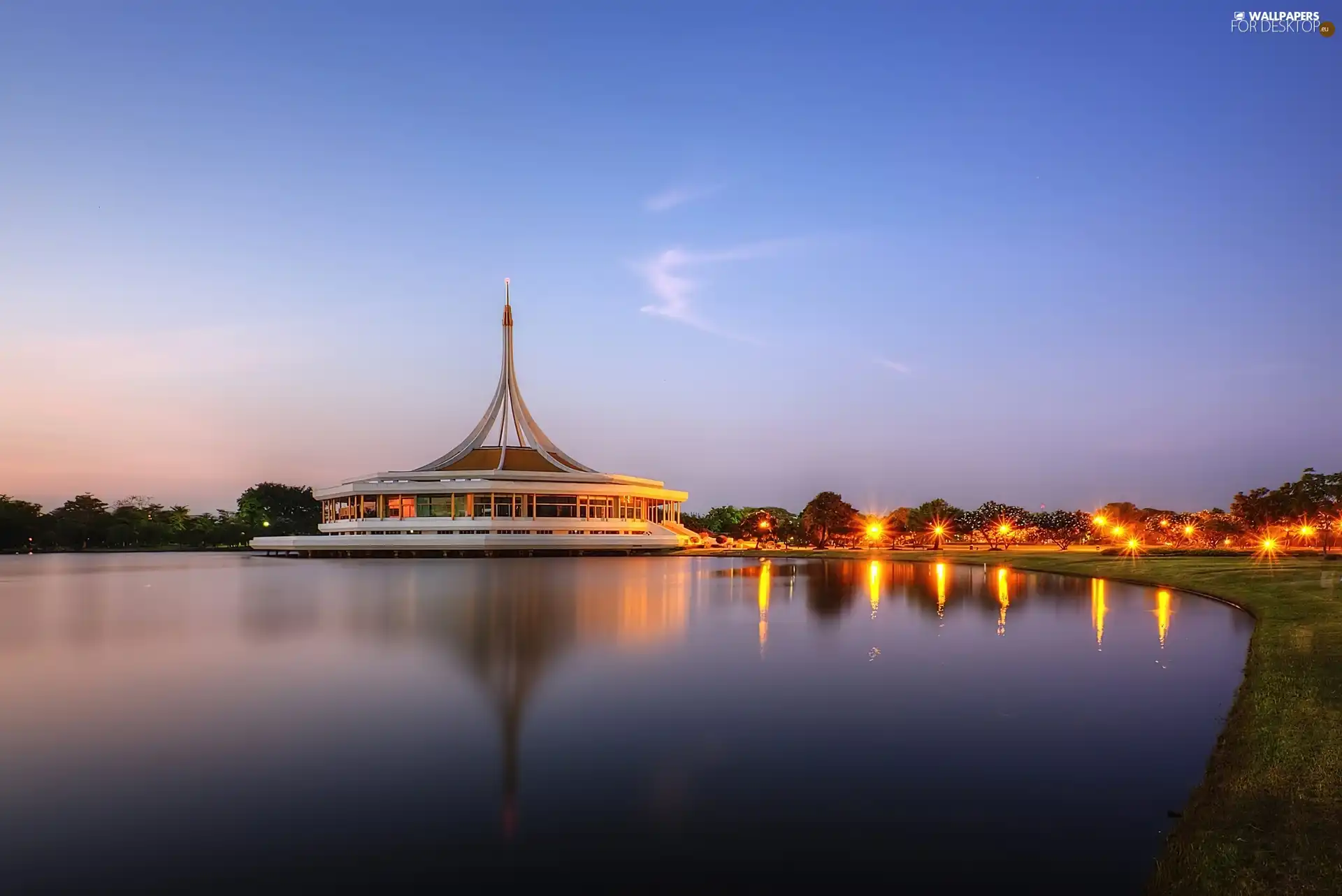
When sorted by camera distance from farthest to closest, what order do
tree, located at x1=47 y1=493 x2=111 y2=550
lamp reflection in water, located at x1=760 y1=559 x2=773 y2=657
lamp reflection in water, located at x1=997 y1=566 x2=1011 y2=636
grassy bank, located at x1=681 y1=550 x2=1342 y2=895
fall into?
tree, located at x1=47 y1=493 x2=111 y2=550 → lamp reflection in water, located at x1=997 y1=566 x2=1011 y2=636 → lamp reflection in water, located at x1=760 y1=559 x2=773 y2=657 → grassy bank, located at x1=681 y1=550 x2=1342 y2=895

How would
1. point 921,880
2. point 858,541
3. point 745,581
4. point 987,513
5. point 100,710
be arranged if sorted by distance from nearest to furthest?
1. point 921,880
2. point 100,710
3. point 745,581
4. point 987,513
5. point 858,541

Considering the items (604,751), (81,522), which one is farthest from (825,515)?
(81,522)

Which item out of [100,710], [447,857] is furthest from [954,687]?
[100,710]

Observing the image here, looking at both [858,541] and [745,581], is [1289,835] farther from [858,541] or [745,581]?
[858,541]

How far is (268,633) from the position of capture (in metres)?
Answer: 23.8

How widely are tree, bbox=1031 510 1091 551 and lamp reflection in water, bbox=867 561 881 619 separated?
53.0 meters

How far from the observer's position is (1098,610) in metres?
29.1

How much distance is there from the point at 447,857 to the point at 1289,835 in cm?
814

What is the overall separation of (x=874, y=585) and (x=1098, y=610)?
13.1 m

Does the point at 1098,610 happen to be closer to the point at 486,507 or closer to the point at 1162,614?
the point at 1162,614

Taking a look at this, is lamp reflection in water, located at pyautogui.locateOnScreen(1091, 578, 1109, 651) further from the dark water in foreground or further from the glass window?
the glass window

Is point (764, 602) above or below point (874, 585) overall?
above

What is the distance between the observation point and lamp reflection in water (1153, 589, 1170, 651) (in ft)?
76.2

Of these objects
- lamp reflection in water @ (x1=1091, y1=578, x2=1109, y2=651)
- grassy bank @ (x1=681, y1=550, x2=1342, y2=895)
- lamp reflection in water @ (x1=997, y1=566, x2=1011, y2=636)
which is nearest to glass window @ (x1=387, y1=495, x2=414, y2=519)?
lamp reflection in water @ (x1=997, y1=566, x2=1011, y2=636)
